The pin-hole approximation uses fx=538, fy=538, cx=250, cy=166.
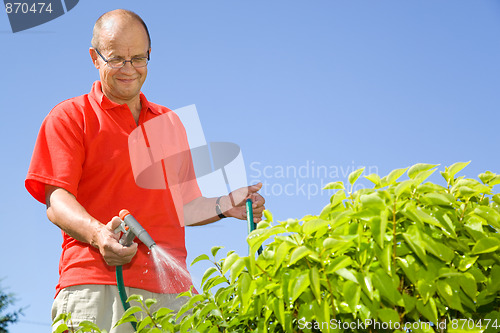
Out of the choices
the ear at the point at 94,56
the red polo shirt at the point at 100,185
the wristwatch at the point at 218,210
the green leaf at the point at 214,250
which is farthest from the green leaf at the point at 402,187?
the ear at the point at 94,56

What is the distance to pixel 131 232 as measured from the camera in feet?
7.16

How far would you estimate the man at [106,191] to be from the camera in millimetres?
2562

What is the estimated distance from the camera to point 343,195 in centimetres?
151

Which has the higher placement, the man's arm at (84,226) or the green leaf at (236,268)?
the man's arm at (84,226)

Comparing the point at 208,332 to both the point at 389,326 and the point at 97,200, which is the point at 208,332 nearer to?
the point at 389,326

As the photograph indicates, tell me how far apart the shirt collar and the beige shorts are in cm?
97

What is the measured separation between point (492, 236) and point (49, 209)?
1.95 metres

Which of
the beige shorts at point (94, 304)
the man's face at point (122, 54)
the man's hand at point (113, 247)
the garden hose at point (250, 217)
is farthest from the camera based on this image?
the man's face at point (122, 54)

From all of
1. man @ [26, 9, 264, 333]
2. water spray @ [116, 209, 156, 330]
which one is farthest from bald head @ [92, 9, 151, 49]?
water spray @ [116, 209, 156, 330]

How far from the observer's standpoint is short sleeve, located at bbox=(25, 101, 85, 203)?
2.57 metres

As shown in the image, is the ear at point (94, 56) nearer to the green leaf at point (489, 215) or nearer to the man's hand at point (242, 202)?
the man's hand at point (242, 202)

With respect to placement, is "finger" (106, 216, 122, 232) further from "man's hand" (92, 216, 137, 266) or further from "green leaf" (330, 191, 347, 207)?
"green leaf" (330, 191, 347, 207)

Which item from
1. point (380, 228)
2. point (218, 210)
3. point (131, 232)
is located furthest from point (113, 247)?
point (380, 228)

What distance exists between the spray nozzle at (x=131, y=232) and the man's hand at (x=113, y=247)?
29mm
